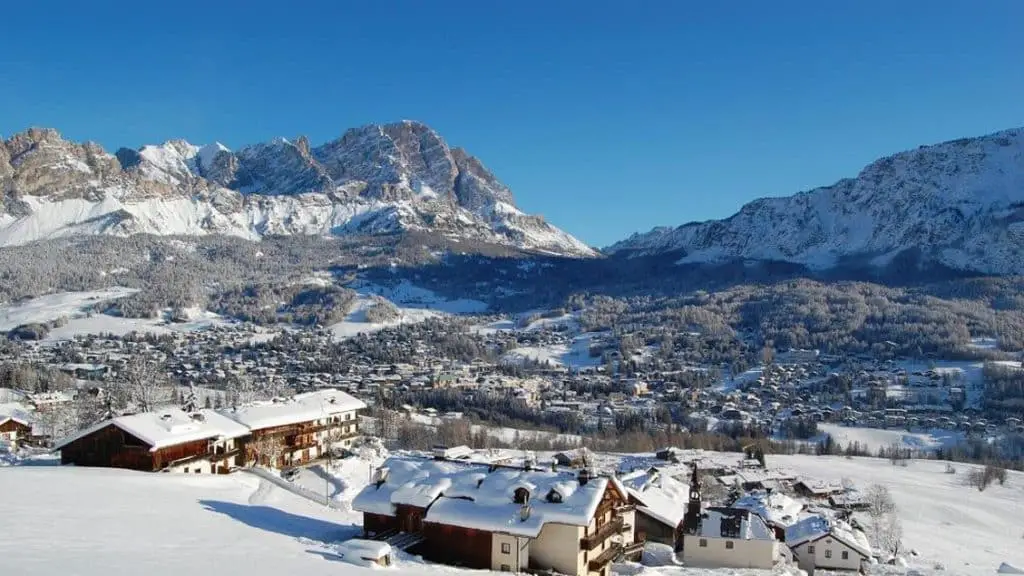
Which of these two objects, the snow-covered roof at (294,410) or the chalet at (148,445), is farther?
the snow-covered roof at (294,410)

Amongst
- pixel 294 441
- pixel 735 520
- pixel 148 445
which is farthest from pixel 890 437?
pixel 148 445

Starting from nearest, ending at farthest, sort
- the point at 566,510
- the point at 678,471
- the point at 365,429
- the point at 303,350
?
the point at 566,510
the point at 678,471
the point at 365,429
the point at 303,350

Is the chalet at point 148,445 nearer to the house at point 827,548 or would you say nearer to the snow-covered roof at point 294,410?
the snow-covered roof at point 294,410

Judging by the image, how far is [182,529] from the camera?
25.6 m

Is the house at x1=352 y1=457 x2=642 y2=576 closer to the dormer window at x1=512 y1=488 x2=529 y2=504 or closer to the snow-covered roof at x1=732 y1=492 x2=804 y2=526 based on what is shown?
the dormer window at x1=512 y1=488 x2=529 y2=504

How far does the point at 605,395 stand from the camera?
139500 mm

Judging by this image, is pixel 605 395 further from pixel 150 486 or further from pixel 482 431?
pixel 150 486

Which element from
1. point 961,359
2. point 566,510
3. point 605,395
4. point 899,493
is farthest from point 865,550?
point 961,359

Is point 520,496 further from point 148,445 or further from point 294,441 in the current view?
point 294,441

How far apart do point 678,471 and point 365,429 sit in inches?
1310

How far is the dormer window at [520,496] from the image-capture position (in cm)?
2825

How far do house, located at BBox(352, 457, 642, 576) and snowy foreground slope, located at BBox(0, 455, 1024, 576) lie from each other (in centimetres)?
200

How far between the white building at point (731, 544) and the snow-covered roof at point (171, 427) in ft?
82.4

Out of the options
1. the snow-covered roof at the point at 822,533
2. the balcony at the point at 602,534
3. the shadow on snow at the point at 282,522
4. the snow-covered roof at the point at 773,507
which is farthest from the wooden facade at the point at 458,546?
the snow-covered roof at the point at 822,533
